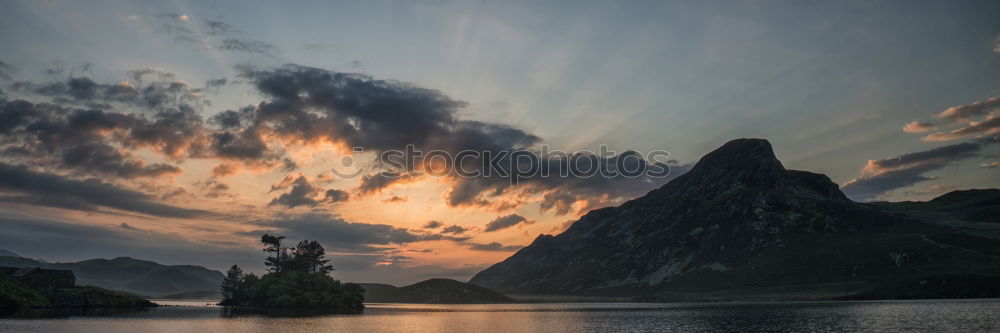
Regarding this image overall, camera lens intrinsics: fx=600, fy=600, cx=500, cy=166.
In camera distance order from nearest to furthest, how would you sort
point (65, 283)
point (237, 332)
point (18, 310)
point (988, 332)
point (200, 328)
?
1. point (988, 332)
2. point (237, 332)
3. point (200, 328)
4. point (18, 310)
5. point (65, 283)

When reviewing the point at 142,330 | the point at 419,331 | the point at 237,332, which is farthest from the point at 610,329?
the point at 142,330

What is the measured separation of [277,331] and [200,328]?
16607 mm

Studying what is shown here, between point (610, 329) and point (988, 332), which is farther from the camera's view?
point (610, 329)

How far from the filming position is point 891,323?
384 ft

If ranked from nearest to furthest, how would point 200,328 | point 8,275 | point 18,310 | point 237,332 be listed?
point 237,332 → point 200,328 → point 18,310 → point 8,275

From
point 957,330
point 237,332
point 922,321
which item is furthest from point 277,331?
point 922,321

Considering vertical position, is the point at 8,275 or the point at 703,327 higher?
the point at 8,275

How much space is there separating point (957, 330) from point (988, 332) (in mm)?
5533

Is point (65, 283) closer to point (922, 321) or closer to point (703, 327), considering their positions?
point (703, 327)

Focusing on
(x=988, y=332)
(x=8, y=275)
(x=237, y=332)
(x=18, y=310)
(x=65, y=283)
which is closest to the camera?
(x=988, y=332)

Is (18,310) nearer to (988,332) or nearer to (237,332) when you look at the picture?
(237,332)

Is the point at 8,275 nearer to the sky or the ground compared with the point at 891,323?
nearer to the sky

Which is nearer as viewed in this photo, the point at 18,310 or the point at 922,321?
the point at 922,321

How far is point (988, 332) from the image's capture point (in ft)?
298
